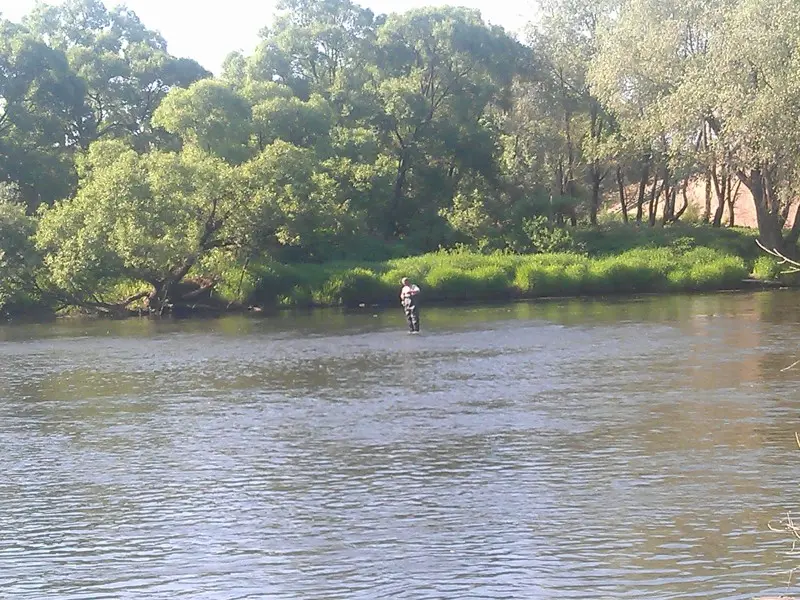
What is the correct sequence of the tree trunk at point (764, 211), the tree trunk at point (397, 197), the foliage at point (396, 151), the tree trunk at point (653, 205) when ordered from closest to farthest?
the foliage at point (396, 151) < the tree trunk at point (764, 211) < the tree trunk at point (397, 197) < the tree trunk at point (653, 205)

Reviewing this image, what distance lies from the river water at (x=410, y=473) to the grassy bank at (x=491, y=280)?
18494mm

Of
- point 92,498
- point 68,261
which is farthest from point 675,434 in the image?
point 68,261

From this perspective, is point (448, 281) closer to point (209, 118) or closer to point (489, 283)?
point (489, 283)

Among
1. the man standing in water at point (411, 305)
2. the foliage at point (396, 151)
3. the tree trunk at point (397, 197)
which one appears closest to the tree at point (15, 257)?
the foliage at point (396, 151)

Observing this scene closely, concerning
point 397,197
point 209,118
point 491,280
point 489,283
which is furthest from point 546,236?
point 209,118

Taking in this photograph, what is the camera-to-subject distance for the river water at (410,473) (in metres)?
9.50

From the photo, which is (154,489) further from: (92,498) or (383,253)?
(383,253)

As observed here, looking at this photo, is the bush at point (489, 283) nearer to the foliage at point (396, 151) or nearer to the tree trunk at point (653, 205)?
the foliage at point (396, 151)

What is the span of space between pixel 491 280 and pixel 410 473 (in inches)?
1288

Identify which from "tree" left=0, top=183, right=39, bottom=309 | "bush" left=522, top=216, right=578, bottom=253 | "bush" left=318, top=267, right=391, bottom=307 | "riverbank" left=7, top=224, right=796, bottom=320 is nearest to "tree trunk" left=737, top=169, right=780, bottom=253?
"riverbank" left=7, top=224, right=796, bottom=320

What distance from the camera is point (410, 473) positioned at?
13.4 metres

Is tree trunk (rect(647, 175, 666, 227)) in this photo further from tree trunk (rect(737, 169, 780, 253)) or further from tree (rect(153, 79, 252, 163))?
tree (rect(153, 79, 252, 163))

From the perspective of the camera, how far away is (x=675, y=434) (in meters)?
15.0

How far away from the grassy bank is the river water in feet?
60.7
